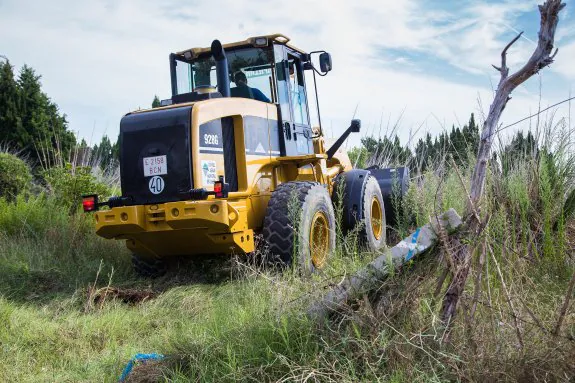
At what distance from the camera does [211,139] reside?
6500mm

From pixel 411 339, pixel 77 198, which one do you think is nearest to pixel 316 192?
A: pixel 411 339

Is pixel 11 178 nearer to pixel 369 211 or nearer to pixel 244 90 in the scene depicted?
pixel 244 90

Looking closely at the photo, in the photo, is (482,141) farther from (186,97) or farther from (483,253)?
(186,97)

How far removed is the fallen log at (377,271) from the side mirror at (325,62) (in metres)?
4.68

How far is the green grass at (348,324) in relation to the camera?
3238 mm

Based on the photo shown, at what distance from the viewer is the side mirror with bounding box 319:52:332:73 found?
7934mm

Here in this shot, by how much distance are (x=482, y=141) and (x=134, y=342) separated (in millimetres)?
2961

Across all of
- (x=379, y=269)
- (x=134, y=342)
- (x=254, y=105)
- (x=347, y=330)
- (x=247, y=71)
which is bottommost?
(x=134, y=342)

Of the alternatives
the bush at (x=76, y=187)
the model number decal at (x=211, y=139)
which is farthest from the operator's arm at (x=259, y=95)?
the bush at (x=76, y=187)

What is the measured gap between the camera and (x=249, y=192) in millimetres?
6699

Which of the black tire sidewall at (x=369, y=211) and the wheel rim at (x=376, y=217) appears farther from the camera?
the wheel rim at (x=376, y=217)

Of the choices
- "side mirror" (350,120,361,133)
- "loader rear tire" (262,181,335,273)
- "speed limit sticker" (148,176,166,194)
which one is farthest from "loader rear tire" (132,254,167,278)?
"side mirror" (350,120,361,133)

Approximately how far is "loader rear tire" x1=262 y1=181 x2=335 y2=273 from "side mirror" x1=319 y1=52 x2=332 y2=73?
1845 mm

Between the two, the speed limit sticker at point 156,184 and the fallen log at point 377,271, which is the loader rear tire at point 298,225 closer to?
the speed limit sticker at point 156,184
